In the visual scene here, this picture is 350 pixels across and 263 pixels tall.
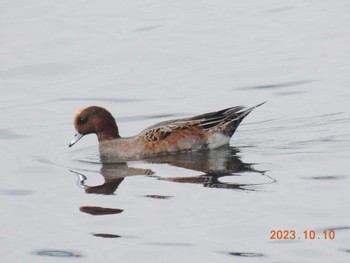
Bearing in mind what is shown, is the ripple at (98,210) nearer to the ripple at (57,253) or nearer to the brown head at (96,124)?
the ripple at (57,253)

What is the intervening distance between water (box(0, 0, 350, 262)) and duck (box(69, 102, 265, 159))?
0.23 meters

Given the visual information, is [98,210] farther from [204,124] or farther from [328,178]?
[204,124]

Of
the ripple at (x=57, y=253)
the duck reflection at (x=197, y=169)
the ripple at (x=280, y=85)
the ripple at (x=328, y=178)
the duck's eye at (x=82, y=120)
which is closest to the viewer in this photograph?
the ripple at (x=57, y=253)

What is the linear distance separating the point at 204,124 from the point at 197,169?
56.4 inches

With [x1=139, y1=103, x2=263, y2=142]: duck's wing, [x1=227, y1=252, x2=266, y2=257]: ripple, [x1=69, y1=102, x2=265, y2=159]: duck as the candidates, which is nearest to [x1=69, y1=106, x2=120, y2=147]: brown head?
[x1=69, y1=102, x2=265, y2=159]: duck

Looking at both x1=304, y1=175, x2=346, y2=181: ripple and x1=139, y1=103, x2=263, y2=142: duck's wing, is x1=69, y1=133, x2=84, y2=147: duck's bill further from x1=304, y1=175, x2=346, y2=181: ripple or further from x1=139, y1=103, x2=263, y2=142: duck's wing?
x1=304, y1=175, x2=346, y2=181: ripple

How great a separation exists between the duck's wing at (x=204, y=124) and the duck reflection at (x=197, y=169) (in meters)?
0.26

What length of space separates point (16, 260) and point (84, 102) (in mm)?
7388

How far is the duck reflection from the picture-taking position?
1208 centimetres

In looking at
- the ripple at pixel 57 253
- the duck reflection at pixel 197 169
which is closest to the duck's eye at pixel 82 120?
the duck reflection at pixel 197 169

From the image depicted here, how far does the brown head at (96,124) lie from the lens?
47.1 feet

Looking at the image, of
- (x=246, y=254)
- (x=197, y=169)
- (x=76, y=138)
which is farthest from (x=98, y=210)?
(x=76, y=138)

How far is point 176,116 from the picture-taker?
16.0 metres

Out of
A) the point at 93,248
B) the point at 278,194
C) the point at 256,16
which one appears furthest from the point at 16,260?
the point at 256,16
